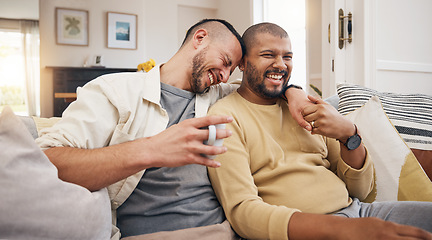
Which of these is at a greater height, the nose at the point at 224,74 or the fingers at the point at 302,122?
the nose at the point at 224,74

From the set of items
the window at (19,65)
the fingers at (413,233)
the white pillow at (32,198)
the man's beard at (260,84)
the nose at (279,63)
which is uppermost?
the window at (19,65)

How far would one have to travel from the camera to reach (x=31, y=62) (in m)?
7.82

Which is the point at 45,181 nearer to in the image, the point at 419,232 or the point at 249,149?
the point at 249,149

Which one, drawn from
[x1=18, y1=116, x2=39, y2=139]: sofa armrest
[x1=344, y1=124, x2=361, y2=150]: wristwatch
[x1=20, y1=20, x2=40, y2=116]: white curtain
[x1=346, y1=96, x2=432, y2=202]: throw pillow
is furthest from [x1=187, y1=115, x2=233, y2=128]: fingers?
[x1=20, y1=20, x2=40, y2=116]: white curtain

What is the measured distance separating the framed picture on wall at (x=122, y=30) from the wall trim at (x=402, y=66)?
4.62 metres

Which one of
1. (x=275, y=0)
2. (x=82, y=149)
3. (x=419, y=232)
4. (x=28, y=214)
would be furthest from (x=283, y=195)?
(x=275, y=0)

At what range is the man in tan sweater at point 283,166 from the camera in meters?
0.89

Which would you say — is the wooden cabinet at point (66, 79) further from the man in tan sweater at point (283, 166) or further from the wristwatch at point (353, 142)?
the wristwatch at point (353, 142)

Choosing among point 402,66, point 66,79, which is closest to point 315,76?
point 402,66

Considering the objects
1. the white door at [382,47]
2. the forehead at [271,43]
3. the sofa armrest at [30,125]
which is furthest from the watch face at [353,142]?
the white door at [382,47]

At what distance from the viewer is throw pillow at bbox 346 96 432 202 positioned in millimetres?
1261

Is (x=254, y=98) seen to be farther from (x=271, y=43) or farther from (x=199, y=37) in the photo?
(x=199, y=37)

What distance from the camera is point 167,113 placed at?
1116 millimetres

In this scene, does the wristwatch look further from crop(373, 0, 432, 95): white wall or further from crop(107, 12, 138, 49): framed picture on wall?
crop(107, 12, 138, 49): framed picture on wall
